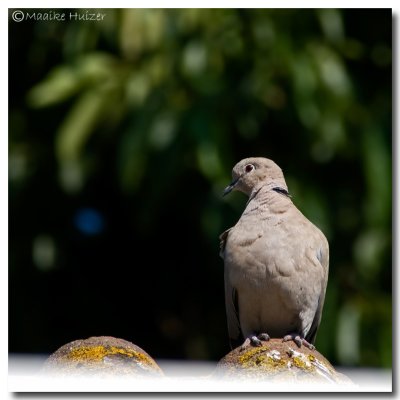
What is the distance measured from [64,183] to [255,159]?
11.3 ft

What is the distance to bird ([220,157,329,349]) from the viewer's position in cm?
572

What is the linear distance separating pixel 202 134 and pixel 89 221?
1.66 metres

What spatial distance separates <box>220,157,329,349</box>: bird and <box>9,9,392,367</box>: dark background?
2183 mm

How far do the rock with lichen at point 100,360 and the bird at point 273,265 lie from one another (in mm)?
842

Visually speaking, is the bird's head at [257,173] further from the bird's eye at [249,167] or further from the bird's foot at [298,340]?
the bird's foot at [298,340]

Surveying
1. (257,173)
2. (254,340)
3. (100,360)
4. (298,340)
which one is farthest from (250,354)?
(257,173)

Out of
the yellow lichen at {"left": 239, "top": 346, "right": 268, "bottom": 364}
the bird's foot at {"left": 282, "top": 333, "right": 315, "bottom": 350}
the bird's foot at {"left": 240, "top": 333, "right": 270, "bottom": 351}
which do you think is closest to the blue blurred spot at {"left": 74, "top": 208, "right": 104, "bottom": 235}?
the bird's foot at {"left": 240, "top": 333, "right": 270, "bottom": 351}

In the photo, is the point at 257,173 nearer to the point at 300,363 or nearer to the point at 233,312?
the point at 233,312

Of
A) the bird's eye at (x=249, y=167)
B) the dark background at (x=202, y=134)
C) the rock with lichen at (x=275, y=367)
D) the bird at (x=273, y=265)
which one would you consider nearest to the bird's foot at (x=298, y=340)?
the bird at (x=273, y=265)

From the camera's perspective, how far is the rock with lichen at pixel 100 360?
4.94 meters

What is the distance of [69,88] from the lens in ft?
28.1

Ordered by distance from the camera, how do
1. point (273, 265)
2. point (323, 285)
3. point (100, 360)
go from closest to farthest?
point (100, 360), point (273, 265), point (323, 285)

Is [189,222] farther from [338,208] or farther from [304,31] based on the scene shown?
[304,31]

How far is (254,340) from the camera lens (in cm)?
540
